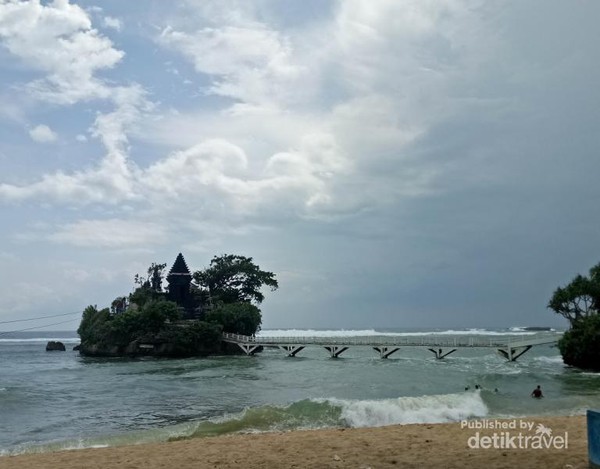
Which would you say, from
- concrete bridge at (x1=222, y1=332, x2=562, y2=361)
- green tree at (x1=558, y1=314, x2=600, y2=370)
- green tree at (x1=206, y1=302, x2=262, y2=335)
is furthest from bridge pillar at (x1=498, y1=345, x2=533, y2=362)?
A: green tree at (x1=206, y1=302, x2=262, y2=335)

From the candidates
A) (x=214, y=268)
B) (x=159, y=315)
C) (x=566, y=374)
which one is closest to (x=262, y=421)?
(x=566, y=374)

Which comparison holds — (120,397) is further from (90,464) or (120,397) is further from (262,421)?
(90,464)

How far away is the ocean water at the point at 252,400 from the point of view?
64.2 feet

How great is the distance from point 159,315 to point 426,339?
3620 centimetres

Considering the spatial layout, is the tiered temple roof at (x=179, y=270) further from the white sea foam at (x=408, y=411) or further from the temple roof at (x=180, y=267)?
the white sea foam at (x=408, y=411)

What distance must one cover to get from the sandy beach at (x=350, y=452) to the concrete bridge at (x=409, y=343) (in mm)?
46697

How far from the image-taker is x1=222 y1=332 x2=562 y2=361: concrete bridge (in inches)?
2327

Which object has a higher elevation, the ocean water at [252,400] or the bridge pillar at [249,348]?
the bridge pillar at [249,348]

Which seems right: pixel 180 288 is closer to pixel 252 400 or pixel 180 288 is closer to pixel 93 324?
pixel 93 324

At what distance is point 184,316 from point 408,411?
231ft

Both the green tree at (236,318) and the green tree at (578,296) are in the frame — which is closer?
the green tree at (578,296)

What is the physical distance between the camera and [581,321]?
1921 inches

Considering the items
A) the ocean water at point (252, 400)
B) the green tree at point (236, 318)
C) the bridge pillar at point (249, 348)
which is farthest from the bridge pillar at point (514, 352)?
the green tree at point (236, 318)

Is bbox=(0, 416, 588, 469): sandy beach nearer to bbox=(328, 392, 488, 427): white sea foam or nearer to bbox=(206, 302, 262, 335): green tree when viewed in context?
bbox=(328, 392, 488, 427): white sea foam
